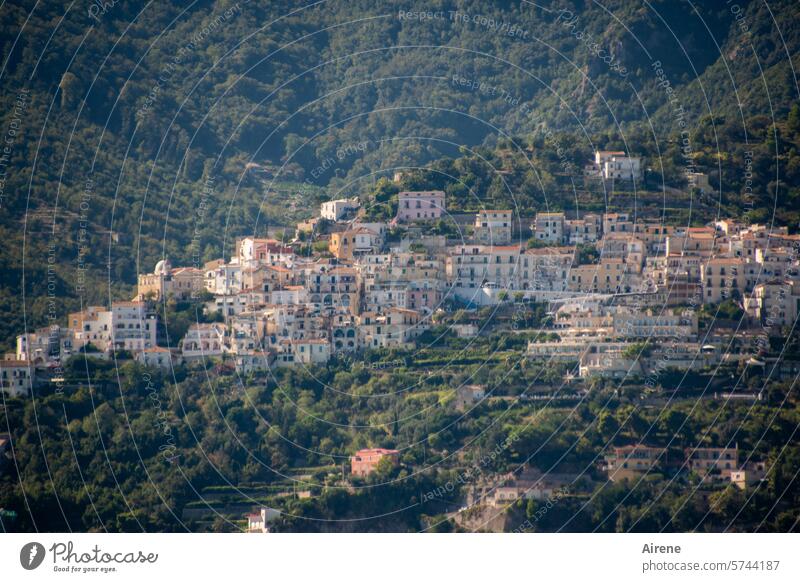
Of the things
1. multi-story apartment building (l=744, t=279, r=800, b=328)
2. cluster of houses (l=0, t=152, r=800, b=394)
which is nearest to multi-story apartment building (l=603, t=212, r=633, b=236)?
cluster of houses (l=0, t=152, r=800, b=394)

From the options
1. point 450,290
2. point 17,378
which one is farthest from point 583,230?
point 17,378

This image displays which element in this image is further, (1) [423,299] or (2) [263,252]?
(2) [263,252]

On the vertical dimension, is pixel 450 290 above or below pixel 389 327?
above

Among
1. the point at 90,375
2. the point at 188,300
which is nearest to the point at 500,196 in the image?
the point at 188,300

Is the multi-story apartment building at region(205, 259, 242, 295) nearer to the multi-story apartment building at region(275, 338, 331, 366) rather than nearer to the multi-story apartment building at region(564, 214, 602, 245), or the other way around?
the multi-story apartment building at region(275, 338, 331, 366)

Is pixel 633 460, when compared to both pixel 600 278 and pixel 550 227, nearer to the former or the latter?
pixel 600 278

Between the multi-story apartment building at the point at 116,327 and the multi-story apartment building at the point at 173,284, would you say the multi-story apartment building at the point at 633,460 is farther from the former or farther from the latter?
the multi-story apartment building at the point at 173,284

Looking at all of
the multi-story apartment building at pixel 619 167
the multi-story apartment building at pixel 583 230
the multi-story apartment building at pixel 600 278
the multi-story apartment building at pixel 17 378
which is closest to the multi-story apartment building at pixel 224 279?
the multi-story apartment building at pixel 17 378
